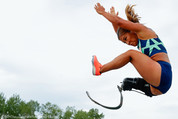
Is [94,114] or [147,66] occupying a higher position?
[94,114]

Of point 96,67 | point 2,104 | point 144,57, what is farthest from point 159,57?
point 2,104

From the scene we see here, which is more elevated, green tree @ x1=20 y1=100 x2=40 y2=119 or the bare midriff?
green tree @ x1=20 y1=100 x2=40 y2=119

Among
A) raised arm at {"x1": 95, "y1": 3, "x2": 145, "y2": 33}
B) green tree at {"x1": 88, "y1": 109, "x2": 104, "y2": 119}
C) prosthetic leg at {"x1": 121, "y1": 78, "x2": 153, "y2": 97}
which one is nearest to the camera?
raised arm at {"x1": 95, "y1": 3, "x2": 145, "y2": 33}

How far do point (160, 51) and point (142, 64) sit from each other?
579mm

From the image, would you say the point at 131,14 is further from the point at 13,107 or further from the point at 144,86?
the point at 13,107

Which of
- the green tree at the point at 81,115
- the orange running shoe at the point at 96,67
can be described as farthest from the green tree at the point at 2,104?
the orange running shoe at the point at 96,67

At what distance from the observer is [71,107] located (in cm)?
5247

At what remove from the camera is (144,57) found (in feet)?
16.6

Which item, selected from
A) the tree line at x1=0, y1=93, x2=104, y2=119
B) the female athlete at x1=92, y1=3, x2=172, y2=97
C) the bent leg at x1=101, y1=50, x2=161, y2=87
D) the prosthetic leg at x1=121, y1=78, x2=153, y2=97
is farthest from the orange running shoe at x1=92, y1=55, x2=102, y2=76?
the tree line at x1=0, y1=93, x2=104, y2=119

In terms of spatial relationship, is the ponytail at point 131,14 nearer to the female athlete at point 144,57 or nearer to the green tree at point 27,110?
the female athlete at point 144,57

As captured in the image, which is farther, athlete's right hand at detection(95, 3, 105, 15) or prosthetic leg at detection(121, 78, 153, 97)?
prosthetic leg at detection(121, 78, 153, 97)

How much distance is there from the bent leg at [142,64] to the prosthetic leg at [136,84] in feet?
2.80

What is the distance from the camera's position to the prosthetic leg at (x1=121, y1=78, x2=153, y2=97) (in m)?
6.03

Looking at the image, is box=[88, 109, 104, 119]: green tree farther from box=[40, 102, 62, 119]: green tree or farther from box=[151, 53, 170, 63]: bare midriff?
box=[151, 53, 170, 63]: bare midriff
